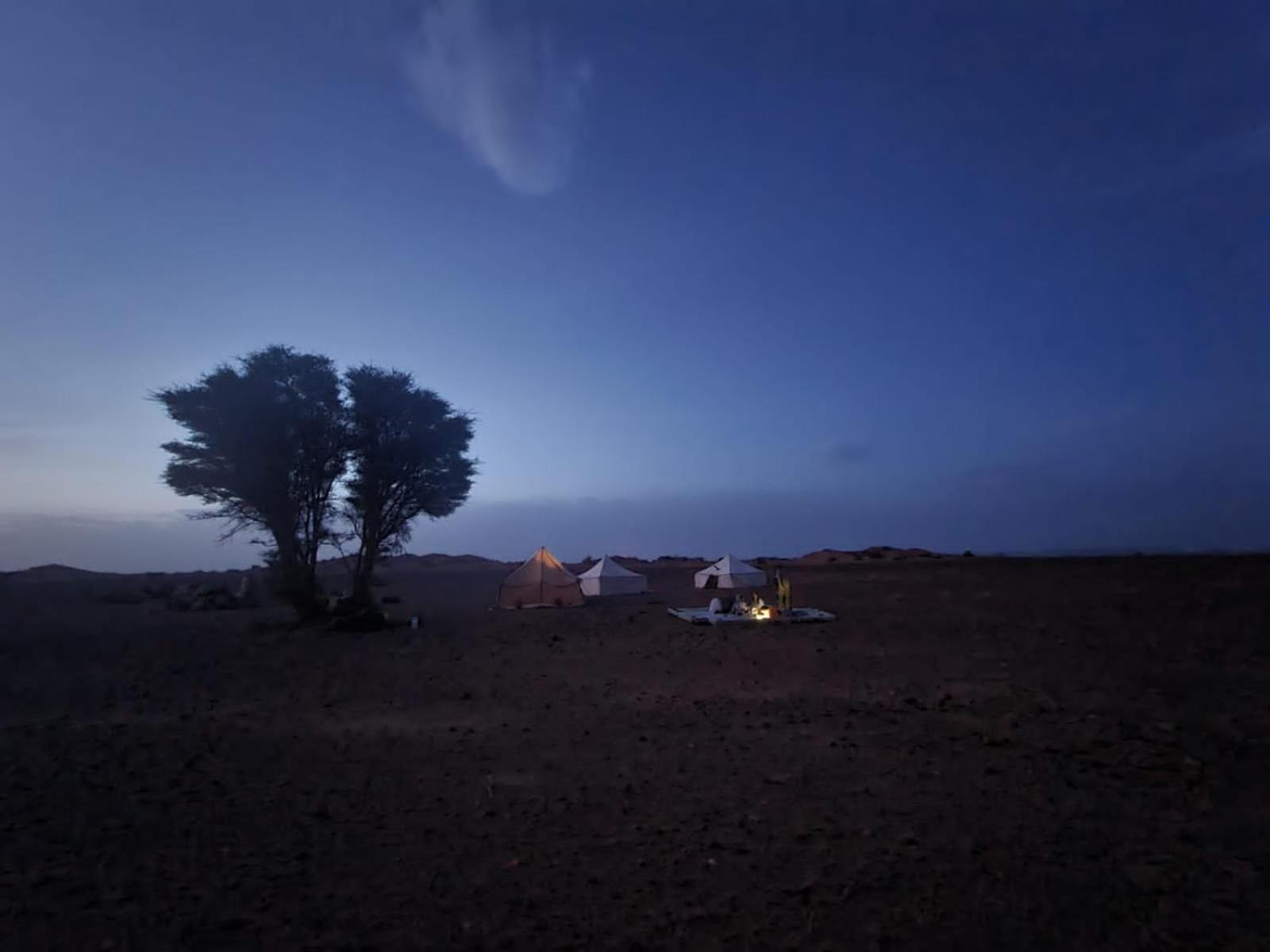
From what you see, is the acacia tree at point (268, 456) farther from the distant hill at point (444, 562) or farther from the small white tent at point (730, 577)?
the distant hill at point (444, 562)

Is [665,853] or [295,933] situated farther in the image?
[665,853]

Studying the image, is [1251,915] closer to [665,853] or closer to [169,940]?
[665,853]

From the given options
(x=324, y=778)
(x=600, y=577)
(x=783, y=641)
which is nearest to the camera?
(x=324, y=778)

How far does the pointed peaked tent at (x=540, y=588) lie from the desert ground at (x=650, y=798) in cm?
1229

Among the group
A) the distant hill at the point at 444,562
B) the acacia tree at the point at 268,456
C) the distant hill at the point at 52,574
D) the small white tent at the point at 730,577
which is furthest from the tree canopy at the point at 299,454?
the distant hill at the point at 444,562

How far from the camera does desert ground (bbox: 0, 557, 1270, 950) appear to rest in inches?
176

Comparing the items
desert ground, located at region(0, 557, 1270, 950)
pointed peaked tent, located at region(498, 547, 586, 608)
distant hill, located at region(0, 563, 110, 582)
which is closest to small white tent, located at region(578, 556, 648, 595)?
pointed peaked tent, located at region(498, 547, 586, 608)

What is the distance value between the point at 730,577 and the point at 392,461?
1691 centimetres

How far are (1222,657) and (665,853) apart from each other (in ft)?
36.5

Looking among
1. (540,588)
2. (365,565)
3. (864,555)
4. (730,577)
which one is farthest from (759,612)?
(864,555)

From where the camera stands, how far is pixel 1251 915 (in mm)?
4480

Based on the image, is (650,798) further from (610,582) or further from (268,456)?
(610,582)

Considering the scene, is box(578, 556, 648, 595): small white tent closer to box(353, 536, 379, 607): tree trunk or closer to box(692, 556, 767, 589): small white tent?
box(692, 556, 767, 589): small white tent

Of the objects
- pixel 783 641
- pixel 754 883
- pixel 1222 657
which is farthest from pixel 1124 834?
pixel 783 641
